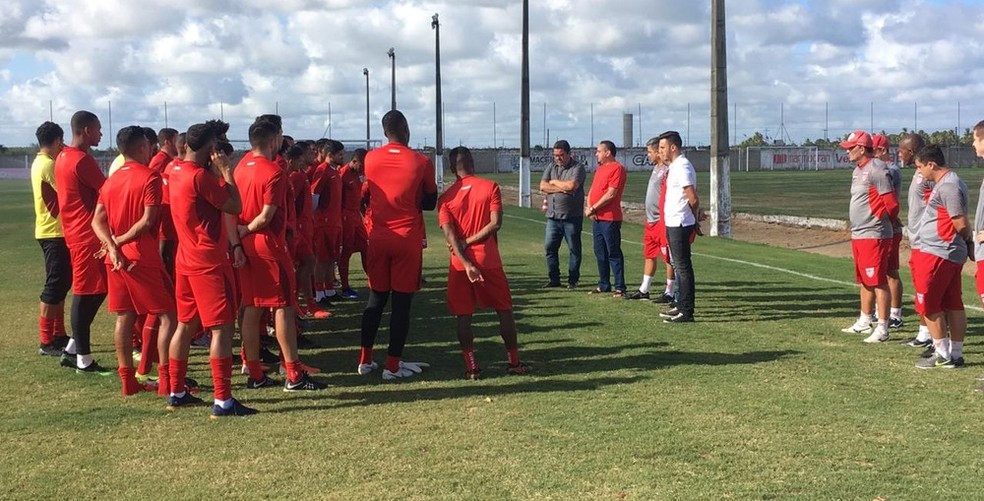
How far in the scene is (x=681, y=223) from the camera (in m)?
9.62

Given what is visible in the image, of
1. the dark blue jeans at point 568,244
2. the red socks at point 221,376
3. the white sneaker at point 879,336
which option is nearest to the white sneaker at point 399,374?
the red socks at point 221,376

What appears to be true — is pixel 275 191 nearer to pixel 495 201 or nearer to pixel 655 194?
pixel 495 201

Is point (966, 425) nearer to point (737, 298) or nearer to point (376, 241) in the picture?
point (376, 241)

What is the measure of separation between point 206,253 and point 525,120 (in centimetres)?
2689

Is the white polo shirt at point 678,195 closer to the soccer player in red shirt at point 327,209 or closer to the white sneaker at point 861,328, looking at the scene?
the white sneaker at point 861,328

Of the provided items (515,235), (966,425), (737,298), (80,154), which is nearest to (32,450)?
(80,154)

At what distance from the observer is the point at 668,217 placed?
9711 millimetres

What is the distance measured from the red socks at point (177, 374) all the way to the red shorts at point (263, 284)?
2.15 ft

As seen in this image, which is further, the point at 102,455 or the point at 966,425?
the point at 966,425

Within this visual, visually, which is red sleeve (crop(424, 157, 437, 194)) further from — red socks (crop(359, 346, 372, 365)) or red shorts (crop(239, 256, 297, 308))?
red socks (crop(359, 346, 372, 365))

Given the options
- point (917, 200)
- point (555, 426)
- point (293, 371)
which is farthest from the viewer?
point (917, 200)

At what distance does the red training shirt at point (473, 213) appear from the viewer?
7.14m

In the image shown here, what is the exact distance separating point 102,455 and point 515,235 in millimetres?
16226

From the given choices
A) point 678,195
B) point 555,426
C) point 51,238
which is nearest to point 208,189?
point 555,426
